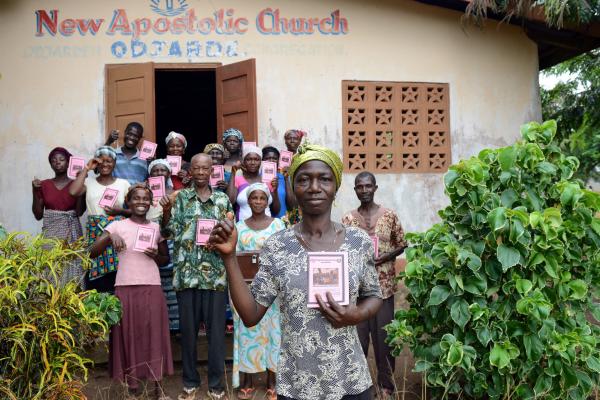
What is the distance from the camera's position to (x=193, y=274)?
4.78 meters

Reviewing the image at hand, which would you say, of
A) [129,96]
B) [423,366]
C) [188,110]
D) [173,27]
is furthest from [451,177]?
[188,110]

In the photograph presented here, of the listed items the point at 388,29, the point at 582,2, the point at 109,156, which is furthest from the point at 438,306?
the point at 388,29

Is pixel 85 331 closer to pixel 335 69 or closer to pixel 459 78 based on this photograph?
pixel 335 69

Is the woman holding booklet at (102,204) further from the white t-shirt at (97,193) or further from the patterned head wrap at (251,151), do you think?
the patterned head wrap at (251,151)

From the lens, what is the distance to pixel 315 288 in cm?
240

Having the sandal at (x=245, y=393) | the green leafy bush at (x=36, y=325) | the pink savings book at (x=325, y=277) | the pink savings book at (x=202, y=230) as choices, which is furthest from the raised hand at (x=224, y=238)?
the sandal at (x=245, y=393)

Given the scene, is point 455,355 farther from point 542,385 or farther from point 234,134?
point 234,134

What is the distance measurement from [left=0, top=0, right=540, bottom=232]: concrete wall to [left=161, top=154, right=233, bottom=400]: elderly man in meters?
2.70

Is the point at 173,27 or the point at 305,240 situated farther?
the point at 173,27

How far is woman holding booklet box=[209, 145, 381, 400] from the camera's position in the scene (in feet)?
7.91

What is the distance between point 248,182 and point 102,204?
1.36 metres

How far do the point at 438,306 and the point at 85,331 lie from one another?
7.34 ft

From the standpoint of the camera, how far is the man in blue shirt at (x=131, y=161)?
20.3 ft

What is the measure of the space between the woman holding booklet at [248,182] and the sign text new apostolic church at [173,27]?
202 cm
